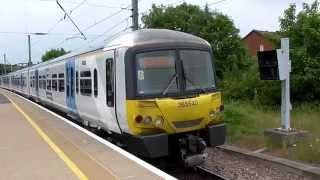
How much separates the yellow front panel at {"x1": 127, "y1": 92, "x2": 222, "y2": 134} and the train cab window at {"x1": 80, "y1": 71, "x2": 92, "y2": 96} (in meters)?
3.33

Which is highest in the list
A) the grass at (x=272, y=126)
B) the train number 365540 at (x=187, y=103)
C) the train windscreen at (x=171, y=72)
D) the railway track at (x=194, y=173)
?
the train windscreen at (x=171, y=72)

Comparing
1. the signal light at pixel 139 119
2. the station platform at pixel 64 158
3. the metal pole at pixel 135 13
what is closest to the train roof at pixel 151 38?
the signal light at pixel 139 119

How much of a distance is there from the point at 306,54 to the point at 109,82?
944 centimetres

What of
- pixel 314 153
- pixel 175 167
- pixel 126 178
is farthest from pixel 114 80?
pixel 314 153

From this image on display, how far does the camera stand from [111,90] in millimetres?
11125

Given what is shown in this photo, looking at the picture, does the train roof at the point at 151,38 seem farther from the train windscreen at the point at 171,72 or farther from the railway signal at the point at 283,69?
the railway signal at the point at 283,69

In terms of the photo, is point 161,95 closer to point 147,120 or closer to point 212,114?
point 147,120

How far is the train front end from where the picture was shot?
10.1 meters

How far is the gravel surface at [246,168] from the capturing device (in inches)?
420

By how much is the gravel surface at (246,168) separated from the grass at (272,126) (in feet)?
2.14

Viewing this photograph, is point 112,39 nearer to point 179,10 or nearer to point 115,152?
point 115,152

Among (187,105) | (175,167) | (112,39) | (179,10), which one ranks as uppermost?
(179,10)

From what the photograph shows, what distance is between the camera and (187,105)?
1037 cm

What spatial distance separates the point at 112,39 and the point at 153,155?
292 cm
